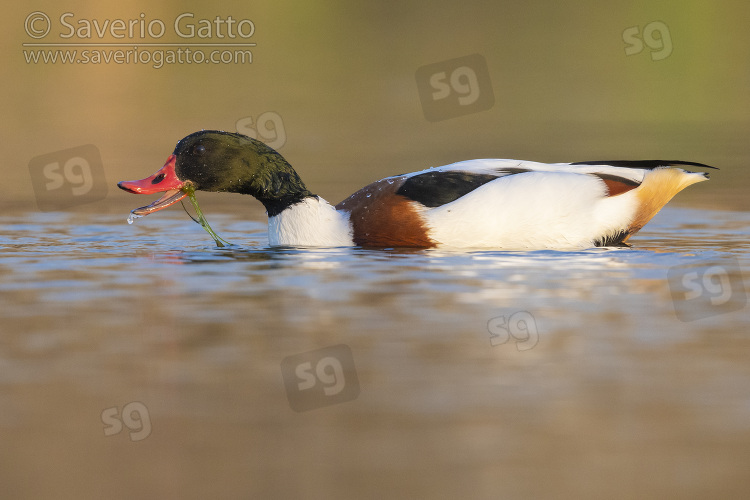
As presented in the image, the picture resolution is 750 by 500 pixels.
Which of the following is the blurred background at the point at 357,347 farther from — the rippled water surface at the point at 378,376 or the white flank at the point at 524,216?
the white flank at the point at 524,216

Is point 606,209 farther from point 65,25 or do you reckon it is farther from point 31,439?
point 65,25

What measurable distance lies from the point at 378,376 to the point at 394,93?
15.6m

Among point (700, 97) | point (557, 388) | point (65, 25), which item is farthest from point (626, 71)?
point (557, 388)

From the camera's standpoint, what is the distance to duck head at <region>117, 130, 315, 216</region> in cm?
841

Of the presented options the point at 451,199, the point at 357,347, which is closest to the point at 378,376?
the point at 357,347

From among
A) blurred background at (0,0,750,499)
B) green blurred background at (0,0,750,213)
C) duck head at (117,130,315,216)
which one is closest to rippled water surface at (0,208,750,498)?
blurred background at (0,0,750,499)

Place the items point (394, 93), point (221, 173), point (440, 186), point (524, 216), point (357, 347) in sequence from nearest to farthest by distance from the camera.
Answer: point (357, 347) → point (524, 216) → point (440, 186) → point (221, 173) → point (394, 93)

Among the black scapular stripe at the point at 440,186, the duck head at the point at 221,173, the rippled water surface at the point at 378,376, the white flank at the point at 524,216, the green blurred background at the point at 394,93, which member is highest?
the green blurred background at the point at 394,93

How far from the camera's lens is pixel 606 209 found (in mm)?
8062

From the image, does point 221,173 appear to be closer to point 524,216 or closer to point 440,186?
point 440,186

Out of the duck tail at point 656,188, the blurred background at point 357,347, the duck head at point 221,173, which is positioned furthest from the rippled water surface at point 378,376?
the duck head at point 221,173

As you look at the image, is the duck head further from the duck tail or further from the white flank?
the duck tail

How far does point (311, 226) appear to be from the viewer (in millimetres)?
8250

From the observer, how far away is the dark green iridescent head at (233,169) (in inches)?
331
